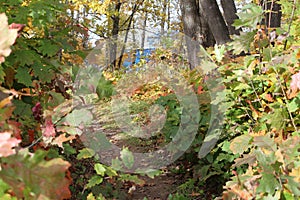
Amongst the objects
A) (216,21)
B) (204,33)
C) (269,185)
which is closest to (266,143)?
(269,185)

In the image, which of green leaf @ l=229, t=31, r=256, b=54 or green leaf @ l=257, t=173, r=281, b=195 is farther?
green leaf @ l=229, t=31, r=256, b=54

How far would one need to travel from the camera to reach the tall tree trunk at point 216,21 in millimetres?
6304

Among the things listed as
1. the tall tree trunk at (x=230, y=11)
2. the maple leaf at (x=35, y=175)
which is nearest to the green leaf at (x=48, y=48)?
the maple leaf at (x=35, y=175)

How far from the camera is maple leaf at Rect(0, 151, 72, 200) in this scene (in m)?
0.93

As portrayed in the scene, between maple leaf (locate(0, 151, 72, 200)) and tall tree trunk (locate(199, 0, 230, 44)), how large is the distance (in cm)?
560

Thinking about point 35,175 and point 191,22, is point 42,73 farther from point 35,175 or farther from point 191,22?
point 191,22

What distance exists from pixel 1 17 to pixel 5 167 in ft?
1.29

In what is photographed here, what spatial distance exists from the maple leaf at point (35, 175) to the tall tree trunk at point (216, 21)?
18.4ft

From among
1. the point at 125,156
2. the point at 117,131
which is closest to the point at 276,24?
the point at 117,131

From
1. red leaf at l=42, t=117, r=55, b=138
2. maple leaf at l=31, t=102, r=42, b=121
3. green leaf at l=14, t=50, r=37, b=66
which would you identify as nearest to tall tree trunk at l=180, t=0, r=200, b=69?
green leaf at l=14, t=50, r=37, b=66

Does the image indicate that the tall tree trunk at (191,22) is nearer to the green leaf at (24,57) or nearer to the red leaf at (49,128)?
the green leaf at (24,57)

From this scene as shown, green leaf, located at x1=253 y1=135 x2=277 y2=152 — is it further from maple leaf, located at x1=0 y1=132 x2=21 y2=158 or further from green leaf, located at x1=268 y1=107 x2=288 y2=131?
maple leaf, located at x1=0 y1=132 x2=21 y2=158

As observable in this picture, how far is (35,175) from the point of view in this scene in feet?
3.07

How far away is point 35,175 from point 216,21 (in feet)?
19.0
